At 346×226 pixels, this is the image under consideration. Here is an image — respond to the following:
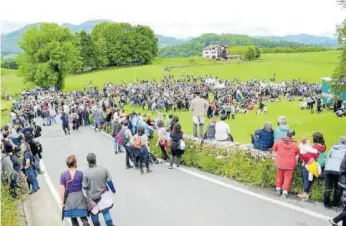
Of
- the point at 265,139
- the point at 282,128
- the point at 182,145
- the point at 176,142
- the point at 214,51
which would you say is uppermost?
the point at 282,128

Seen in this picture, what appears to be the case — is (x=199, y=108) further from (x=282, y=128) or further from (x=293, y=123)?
(x=293, y=123)

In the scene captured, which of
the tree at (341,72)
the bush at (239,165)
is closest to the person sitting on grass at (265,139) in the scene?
the bush at (239,165)

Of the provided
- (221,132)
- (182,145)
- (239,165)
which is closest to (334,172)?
(239,165)

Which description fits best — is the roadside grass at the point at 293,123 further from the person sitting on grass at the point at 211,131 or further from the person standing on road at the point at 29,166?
the person standing on road at the point at 29,166

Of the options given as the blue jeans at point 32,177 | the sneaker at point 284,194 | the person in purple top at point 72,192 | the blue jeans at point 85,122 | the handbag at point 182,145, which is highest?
the person in purple top at point 72,192

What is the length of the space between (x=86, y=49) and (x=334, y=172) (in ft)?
298

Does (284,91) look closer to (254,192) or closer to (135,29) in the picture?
(254,192)

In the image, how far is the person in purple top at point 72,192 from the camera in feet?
25.8

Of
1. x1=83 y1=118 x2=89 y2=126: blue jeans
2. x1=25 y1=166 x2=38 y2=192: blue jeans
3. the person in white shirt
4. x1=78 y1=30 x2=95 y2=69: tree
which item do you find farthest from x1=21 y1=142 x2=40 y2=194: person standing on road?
x1=78 y1=30 x2=95 y2=69: tree

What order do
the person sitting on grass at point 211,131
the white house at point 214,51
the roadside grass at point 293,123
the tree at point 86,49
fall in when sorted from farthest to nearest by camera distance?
the white house at point 214,51
the tree at point 86,49
the roadside grass at point 293,123
the person sitting on grass at point 211,131

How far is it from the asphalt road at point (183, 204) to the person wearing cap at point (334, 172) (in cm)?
43

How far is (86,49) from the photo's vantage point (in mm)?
95062

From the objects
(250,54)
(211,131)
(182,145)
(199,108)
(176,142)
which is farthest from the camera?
(250,54)

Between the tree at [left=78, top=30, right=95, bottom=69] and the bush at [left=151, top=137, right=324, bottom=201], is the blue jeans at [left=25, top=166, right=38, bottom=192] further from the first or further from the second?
the tree at [left=78, top=30, right=95, bottom=69]
